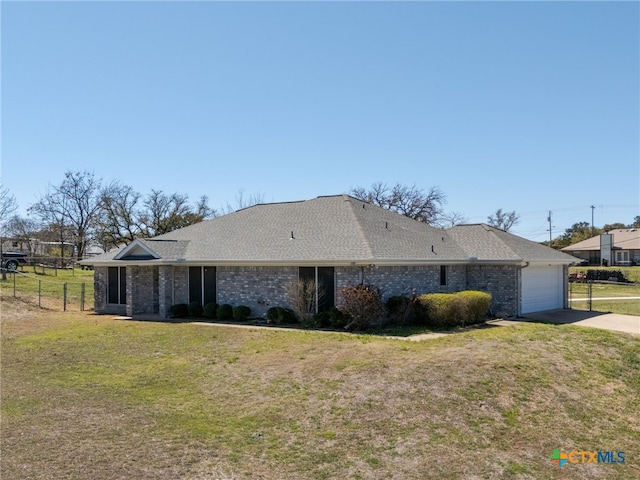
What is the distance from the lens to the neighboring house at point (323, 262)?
1794 centimetres

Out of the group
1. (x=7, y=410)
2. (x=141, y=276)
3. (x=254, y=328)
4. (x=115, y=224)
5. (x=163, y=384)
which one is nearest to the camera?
(x=7, y=410)

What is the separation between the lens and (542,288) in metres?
22.1

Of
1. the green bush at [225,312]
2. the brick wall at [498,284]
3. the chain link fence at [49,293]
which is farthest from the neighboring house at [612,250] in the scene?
the chain link fence at [49,293]

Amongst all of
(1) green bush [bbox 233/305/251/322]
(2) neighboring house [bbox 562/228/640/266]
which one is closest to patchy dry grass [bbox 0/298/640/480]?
(1) green bush [bbox 233/305/251/322]

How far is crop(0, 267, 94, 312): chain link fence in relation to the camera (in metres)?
24.0

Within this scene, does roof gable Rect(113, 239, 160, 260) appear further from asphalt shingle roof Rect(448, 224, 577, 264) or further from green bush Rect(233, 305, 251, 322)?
asphalt shingle roof Rect(448, 224, 577, 264)

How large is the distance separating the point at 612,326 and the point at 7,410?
17901 mm

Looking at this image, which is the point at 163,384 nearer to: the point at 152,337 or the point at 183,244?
the point at 152,337

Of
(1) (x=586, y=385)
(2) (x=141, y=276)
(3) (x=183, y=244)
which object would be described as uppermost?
(3) (x=183, y=244)

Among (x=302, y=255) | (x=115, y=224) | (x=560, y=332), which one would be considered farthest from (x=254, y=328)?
(x=115, y=224)

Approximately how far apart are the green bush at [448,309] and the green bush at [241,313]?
6440mm

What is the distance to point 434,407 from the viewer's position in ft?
30.3

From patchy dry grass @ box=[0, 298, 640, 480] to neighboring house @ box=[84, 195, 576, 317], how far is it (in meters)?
3.62

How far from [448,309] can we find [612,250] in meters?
51.1
